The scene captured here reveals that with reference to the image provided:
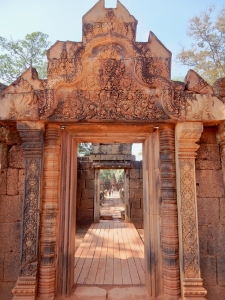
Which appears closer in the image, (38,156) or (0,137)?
(38,156)

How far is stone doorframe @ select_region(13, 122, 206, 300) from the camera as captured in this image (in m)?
2.83

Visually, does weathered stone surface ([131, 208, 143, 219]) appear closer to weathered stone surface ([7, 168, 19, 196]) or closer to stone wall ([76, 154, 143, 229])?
stone wall ([76, 154, 143, 229])

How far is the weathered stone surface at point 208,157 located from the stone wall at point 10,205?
2517mm

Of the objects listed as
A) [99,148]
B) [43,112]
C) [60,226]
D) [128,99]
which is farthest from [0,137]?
[99,148]

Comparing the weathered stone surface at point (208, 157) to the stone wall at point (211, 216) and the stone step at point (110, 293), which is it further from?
the stone step at point (110, 293)

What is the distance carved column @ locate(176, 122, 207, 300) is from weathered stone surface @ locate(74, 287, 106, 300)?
3.90ft

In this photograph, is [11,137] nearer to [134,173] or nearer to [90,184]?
[90,184]

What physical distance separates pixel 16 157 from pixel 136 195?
7.90m

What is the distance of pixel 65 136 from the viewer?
3.30 meters

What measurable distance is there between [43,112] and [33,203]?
1.20 meters

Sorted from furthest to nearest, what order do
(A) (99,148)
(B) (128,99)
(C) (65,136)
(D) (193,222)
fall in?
(A) (99,148) < (C) (65,136) < (B) (128,99) < (D) (193,222)

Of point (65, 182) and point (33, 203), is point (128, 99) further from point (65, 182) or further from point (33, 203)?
point (33, 203)

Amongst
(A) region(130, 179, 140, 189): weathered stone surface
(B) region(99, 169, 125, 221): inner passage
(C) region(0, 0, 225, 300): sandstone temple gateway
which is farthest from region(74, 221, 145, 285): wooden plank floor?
(B) region(99, 169, 125, 221): inner passage

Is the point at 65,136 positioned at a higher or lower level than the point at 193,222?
higher
